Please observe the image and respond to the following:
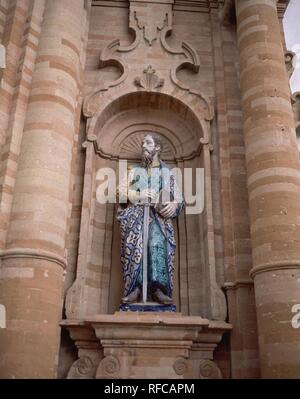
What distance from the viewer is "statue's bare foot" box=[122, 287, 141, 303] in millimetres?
6695

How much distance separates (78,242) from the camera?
7121mm

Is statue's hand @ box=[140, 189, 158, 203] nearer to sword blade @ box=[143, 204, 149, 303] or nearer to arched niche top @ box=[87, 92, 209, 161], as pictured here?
sword blade @ box=[143, 204, 149, 303]

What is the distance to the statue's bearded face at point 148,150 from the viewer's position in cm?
761

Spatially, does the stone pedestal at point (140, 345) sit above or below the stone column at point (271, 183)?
below

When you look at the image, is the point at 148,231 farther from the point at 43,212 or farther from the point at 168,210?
the point at 43,212

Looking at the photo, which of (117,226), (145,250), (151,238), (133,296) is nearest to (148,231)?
(151,238)

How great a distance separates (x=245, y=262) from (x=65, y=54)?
4264 mm

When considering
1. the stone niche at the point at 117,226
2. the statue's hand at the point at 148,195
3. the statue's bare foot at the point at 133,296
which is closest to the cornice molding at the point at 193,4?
the stone niche at the point at 117,226

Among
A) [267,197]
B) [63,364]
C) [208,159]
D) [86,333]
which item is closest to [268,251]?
[267,197]

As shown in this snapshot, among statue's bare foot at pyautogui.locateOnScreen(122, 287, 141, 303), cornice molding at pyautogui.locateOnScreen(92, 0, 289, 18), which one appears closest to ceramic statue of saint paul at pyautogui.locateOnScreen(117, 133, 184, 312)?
statue's bare foot at pyautogui.locateOnScreen(122, 287, 141, 303)

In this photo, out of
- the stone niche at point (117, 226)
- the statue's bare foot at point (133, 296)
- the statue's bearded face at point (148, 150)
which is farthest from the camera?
the statue's bearded face at point (148, 150)

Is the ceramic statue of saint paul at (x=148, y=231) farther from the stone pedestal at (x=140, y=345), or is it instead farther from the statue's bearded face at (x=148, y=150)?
the stone pedestal at (x=140, y=345)

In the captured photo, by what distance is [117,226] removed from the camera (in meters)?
7.80
